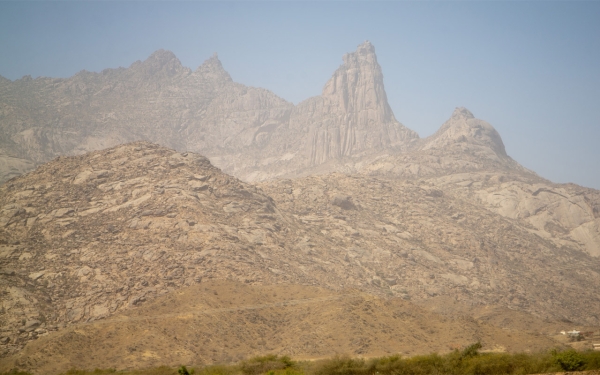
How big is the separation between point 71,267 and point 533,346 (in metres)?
49.0

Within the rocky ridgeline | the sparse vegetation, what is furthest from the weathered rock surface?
the sparse vegetation

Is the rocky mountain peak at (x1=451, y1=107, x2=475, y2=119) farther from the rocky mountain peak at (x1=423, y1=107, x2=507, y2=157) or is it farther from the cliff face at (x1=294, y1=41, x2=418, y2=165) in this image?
the cliff face at (x1=294, y1=41, x2=418, y2=165)

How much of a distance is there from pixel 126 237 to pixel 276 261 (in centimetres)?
1921

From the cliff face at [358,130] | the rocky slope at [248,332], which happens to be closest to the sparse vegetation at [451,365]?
the rocky slope at [248,332]

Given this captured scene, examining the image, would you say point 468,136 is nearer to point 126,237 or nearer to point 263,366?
point 126,237

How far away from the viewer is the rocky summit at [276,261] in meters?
50.5

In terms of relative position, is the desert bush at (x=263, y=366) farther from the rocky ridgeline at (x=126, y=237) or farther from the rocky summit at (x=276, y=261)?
the rocky ridgeline at (x=126, y=237)

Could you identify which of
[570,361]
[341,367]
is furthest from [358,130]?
[570,361]

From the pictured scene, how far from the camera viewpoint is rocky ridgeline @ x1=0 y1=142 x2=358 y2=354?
54719 mm

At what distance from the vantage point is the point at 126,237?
66625 millimetres

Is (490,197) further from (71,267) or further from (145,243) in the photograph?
(71,267)

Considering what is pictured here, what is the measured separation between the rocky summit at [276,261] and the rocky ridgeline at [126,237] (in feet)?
0.77

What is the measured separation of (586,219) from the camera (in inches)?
4284

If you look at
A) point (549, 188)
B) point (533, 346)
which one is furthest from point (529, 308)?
point (549, 188)
